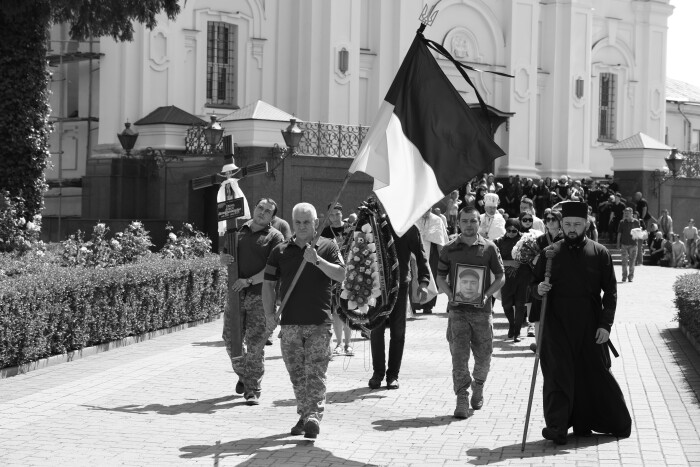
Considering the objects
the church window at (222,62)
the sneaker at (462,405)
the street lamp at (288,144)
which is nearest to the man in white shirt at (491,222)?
the sneaker at (462,405)

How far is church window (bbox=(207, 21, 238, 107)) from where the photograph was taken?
116ft

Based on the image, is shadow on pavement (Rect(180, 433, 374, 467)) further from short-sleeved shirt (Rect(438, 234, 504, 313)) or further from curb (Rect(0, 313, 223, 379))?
curb (Rect(0, 313, 223, 379))

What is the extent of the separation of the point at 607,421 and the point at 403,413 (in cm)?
212

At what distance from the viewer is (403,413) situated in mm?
11398

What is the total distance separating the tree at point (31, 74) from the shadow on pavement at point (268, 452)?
1397 centimetres

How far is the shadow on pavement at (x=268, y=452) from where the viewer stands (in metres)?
9.05

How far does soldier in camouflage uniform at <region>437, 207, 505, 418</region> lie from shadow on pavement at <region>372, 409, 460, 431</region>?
0.44 metres

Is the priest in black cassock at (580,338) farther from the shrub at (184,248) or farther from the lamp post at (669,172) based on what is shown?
the lamp post at (669,172)

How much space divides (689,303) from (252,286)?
7.33 meters

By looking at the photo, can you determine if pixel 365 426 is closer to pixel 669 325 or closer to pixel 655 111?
pixel 669 325

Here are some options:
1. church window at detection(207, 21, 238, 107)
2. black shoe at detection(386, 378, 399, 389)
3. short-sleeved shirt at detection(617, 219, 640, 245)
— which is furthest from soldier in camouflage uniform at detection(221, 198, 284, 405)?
church window at detection(207, 21, 238, 107)

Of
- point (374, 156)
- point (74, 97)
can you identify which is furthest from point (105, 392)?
point (74, 97)

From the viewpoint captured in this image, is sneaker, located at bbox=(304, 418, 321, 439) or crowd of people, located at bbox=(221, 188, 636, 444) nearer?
sneaker, located at bbox=(304, 418, 321, 439)

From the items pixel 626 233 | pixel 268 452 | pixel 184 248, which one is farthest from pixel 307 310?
pixel 626 233
